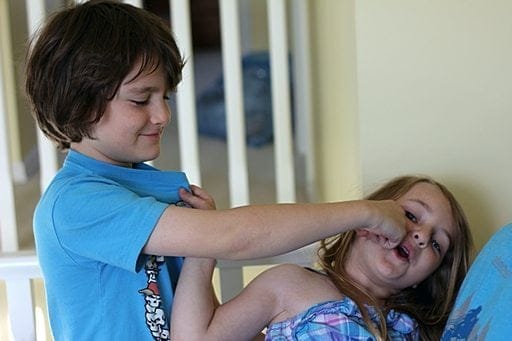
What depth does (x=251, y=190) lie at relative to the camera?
7.72ft

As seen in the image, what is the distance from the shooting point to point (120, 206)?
1.13 m

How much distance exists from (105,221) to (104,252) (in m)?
0.04

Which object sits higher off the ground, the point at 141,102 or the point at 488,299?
the point at 141,102

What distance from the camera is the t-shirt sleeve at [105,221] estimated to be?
1.12 m

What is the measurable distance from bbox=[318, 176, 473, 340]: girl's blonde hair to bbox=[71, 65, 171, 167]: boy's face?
0.37 m

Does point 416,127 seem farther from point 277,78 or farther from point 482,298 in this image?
point 482,298

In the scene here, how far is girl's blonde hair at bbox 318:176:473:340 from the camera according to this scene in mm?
1403

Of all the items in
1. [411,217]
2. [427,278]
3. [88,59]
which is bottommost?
[427,278]

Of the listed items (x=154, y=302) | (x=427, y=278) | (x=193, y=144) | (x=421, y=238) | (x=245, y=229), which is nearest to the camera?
(x=245, y=229)

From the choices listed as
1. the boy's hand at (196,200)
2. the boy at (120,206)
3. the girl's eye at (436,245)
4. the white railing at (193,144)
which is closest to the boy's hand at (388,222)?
the boy at (120,206)

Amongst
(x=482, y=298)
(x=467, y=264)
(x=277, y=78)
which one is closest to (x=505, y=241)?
(x=482, y=298)

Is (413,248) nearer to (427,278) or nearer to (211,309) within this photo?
(427,278)

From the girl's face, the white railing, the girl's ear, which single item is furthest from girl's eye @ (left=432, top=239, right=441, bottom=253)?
the white railing

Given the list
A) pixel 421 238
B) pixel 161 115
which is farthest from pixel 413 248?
pixel 161 115
